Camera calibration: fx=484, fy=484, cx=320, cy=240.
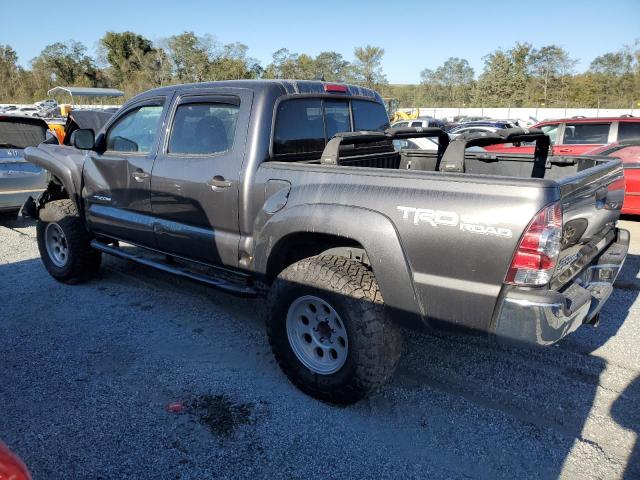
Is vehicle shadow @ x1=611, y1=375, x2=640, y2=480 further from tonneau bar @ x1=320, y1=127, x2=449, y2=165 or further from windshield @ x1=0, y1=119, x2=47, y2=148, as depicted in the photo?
windshield @ x1=0, y1=119, x2=47, y2=148

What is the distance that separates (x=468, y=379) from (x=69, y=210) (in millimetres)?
4096

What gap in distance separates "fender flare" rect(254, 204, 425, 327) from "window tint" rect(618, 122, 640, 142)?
8607mm

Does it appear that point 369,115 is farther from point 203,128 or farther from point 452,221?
point 452,221

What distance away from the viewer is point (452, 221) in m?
2.33

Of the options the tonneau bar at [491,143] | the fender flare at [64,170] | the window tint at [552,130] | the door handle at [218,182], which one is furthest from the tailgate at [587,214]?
the window tint at [552,130]

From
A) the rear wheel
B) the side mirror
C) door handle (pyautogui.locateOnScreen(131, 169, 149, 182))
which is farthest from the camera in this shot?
the rear wheel

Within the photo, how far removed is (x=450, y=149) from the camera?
2.75 m

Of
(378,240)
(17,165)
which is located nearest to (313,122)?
(378,240)

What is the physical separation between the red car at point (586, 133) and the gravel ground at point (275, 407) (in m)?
6.05

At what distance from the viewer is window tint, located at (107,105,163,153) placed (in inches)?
158

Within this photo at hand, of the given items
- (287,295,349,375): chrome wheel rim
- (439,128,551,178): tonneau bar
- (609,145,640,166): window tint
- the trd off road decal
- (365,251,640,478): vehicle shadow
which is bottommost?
(365,251,640,478): vehicle shadow

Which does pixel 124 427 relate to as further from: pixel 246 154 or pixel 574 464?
pixel 574 464

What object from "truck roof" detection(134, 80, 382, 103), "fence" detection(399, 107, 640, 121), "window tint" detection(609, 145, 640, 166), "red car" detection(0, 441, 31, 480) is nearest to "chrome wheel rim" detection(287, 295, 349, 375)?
"truck roof" detection(134, 80, 382, 103)

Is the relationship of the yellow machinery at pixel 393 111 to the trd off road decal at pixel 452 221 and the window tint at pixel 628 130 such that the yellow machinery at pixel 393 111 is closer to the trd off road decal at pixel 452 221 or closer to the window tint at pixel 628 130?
the trd off road decal at pixel 452 221
